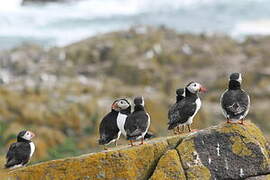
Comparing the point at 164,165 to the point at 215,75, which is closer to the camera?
the point at 164,165

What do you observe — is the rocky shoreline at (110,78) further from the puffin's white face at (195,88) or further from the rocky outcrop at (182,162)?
the rocky outcrop at (182,162)

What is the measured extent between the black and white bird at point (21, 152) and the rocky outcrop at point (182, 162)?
845 mm

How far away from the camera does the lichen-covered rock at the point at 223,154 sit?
8.17 metres

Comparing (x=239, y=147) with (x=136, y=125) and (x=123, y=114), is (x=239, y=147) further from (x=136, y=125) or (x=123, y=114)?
(x=123, y=114)

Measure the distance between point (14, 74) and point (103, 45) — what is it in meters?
11.1

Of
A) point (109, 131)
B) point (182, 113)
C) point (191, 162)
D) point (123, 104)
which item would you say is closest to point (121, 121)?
point (109, 131)

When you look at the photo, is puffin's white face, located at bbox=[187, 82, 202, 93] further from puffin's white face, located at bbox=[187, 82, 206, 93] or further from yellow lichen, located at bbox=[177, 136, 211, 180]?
yellow lichen, located at bbox=[177, 136, 211, 180]

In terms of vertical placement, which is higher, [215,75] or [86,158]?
[86,158]

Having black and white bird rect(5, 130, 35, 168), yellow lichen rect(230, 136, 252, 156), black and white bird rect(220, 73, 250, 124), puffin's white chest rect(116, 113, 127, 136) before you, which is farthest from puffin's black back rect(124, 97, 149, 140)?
black and white bird rect(5, 130, 35, 168)

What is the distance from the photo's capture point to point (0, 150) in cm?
2178

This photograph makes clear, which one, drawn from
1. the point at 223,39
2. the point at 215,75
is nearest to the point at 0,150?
the point at 215,75

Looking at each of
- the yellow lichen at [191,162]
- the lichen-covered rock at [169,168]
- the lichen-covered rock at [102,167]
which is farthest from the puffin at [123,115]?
the yellow lichen at [191,162]

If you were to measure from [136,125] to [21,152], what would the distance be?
2.22 meters

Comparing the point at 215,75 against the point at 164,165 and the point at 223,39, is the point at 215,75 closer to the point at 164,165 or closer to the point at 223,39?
the point at 223,39
